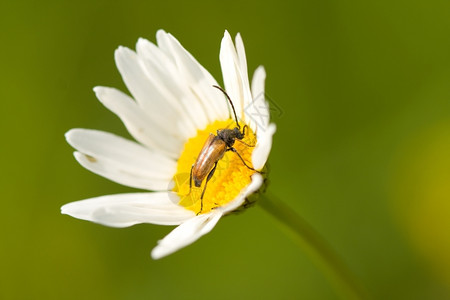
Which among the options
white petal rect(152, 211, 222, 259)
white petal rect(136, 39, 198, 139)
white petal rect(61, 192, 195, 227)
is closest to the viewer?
white petal rect(152, 211, 222, 259)

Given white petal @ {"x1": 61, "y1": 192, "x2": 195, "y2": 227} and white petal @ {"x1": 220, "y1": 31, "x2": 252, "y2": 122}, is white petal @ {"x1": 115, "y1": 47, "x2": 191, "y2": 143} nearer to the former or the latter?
white petal @ {"x1": 61, "y1": 192, "x2": 195, "y2": 227}

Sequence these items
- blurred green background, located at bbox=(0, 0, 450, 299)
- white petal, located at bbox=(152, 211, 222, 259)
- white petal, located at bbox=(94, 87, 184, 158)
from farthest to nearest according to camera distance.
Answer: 1. blurred green background, located at bbox=(0, 0, 450, 299)
2. white petal, located at bbox=(94, 87, 184, 158)
3. white petal, located at bbox=(152, 211, 222, 259)

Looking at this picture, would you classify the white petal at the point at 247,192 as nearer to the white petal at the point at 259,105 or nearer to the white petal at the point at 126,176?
the white petal at the point at 259,105

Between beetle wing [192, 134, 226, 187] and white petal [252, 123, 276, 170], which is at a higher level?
white petal [252, 123, 276, 170]

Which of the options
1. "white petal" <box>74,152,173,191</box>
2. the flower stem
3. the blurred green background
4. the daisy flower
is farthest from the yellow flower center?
the blurred green background

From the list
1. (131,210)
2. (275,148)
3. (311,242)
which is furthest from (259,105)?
(275,148)

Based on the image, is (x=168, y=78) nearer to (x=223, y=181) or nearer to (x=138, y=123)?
(x=138, y=123)
